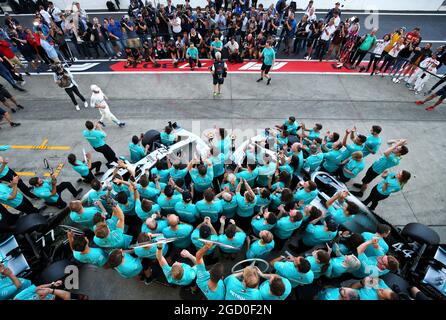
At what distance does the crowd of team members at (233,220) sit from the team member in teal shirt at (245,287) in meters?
0.01

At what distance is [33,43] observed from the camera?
34.9 feet

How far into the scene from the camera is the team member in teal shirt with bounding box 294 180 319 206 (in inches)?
188

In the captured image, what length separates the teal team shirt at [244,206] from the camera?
15.2 feet

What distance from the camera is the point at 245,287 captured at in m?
3.31

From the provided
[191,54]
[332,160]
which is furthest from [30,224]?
[191,54]

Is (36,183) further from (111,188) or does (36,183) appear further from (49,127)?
(49,127)

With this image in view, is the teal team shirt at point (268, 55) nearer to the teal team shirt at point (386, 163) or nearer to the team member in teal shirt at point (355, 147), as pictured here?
the team member in teal shirt at point (355, 147)

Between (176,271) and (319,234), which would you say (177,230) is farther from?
(319,234)

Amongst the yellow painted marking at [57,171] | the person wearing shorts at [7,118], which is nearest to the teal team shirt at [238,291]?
the yellow painted marking at [57,171]

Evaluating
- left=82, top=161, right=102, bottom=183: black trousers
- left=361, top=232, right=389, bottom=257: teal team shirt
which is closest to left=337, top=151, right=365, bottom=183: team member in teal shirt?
left=361, top=232, right=389, bottom=257: teal team shirt

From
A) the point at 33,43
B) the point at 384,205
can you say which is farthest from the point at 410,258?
the point at 33,43

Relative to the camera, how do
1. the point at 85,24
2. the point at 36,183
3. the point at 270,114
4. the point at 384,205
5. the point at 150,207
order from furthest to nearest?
1. the point at 85,24
2. the point at 270,114
3. the point at 384,205
4. the point at 36,183
5. the point at 150,207

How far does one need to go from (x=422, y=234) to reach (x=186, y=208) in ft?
14.8

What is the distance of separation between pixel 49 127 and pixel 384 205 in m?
11.5
